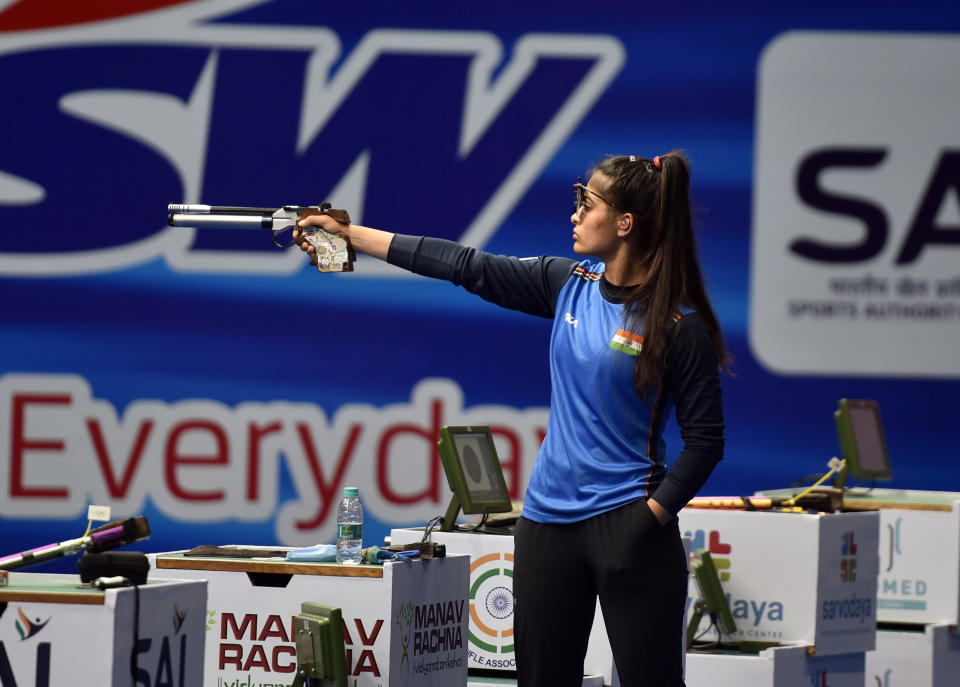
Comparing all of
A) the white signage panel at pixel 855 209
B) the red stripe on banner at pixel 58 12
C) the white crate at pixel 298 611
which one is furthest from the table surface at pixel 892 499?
the red stripe on banner at pixel 58 12

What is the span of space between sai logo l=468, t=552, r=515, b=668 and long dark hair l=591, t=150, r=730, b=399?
1.32 m

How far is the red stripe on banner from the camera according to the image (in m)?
5.98

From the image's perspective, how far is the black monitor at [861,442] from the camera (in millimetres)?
4793

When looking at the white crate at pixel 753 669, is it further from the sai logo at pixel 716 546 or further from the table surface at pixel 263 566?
the table surface at pixel 263 566

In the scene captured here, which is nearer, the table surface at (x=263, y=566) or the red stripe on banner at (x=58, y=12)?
the table surface at (x=263, y=566)

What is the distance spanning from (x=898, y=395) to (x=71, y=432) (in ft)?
11.3

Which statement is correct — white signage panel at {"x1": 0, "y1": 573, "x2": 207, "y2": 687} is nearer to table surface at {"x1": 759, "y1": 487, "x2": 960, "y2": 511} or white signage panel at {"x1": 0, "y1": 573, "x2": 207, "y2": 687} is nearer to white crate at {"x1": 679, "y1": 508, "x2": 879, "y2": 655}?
white crate at {"x1": 679, "y1": 508, "x2": 879, "y2": 655}

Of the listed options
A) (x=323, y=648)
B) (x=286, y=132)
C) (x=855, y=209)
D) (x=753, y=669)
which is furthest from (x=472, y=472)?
(x=855, y=209)

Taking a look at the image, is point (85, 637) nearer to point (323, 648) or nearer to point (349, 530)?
point (323, 648)

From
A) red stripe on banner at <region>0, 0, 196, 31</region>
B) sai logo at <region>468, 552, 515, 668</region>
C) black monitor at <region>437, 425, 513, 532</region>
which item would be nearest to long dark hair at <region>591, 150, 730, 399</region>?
black monitor at <region>437, 425, 513, 532</region>

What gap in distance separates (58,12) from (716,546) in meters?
3.63

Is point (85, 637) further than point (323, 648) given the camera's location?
No

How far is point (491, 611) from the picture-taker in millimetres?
3867

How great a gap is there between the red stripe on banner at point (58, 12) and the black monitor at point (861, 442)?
10.9ft
